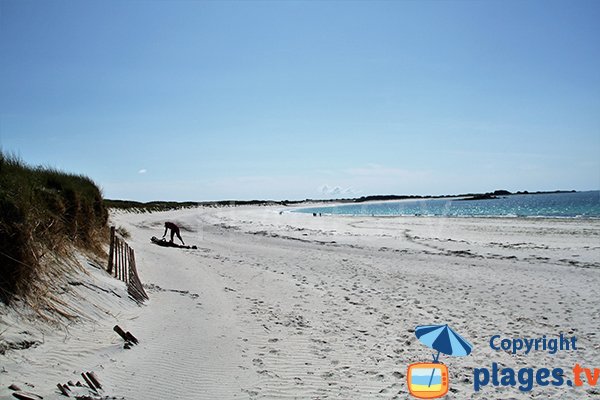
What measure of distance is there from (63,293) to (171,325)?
2.02 m

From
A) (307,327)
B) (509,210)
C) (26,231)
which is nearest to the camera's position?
(26,231)

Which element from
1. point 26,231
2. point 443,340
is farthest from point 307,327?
point 26,231

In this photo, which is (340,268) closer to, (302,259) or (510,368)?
(302,259)

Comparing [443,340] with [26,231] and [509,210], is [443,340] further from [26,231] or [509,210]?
[509,210]

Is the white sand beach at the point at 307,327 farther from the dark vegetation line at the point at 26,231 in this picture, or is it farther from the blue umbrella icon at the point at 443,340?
the dark vegetation line at the point at 26,231

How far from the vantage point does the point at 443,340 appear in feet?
23.9

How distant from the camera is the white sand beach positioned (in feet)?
16.1

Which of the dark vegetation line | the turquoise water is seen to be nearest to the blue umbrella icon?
the dark vegetation line

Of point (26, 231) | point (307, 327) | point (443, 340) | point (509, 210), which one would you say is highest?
point (26, 231)

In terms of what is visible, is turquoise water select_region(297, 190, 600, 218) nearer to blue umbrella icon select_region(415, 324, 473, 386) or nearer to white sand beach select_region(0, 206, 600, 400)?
white sand beach select_region(0, 206, 600, 400)

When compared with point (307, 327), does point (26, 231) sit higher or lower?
higher

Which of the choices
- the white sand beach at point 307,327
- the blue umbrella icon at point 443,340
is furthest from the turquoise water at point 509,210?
the blue umbrella icon at point 443,340

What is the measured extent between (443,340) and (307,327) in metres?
2.82

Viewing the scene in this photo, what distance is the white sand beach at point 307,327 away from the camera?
4.91 m
